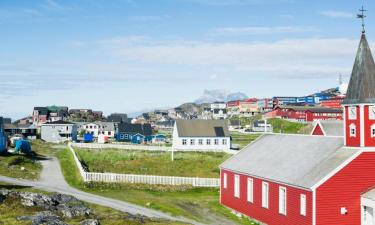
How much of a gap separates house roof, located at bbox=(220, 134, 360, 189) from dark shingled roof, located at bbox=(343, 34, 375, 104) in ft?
10.9

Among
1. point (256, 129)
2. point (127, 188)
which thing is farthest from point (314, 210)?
point (256, 129)

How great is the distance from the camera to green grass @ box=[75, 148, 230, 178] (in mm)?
63688

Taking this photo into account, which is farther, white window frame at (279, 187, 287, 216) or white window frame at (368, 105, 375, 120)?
white window frame at (279, 187, 287, 216)

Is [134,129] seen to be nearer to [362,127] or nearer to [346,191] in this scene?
[362,127]

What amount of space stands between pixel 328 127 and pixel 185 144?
41.4 metres

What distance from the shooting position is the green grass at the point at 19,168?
53162 millimetres

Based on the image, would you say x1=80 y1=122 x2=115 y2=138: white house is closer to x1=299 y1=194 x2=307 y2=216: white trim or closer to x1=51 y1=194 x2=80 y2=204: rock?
x1=51 y1=194 x2=80 y2=204: rock

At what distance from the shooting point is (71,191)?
45.6 m

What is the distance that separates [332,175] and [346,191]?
1.46m

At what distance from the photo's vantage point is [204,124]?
98500mm

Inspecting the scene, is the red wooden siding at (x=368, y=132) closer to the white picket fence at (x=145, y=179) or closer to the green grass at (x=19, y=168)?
the white picket fence at (x=145, y=179)

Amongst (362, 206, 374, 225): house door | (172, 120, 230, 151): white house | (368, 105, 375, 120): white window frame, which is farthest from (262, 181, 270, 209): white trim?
(172, 120, 230, 151): white house

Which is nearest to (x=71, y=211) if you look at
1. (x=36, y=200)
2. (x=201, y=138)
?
(x=36, y=200)

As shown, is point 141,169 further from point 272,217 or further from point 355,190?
point 355,190
